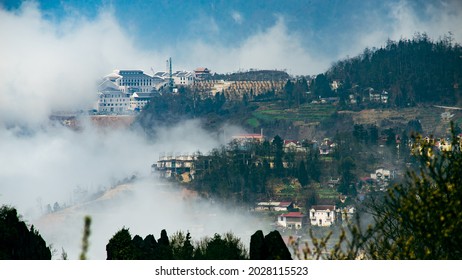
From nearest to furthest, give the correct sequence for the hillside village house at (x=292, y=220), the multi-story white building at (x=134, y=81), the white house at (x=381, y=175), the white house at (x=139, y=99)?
1. the hillside village house at (x=292, y=220)
2. the white house at (x=381, y=175)
3. the multi-story white building at (x=134, y=81)
4. the white house at (x=139, y=99)

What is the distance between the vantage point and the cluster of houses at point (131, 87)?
49.2 m

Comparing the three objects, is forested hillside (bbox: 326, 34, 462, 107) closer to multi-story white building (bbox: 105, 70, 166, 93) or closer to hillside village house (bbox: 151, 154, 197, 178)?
hillside village house (bbox: 151, 154, 197, 178)

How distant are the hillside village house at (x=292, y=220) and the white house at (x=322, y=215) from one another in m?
0.27

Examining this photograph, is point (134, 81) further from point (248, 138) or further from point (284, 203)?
point (284, 203)

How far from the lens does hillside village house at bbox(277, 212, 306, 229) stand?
27.9 metres

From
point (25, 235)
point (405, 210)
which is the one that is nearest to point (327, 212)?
point (25, 235)

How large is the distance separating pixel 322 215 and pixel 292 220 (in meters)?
0.80

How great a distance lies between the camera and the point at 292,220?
2858 centimetres

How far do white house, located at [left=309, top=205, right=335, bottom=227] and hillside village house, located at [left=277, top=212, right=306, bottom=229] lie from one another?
0.90 ft

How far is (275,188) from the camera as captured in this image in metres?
33.4

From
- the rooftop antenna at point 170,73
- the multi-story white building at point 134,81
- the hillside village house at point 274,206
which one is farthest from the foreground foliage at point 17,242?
the multi-story white building at point 134,81

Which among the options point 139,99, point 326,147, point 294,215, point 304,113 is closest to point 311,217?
point 294,215

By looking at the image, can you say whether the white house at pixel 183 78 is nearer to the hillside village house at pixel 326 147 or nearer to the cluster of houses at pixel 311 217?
the hillside village house at pixel 326 147

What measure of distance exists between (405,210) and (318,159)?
28.3m
